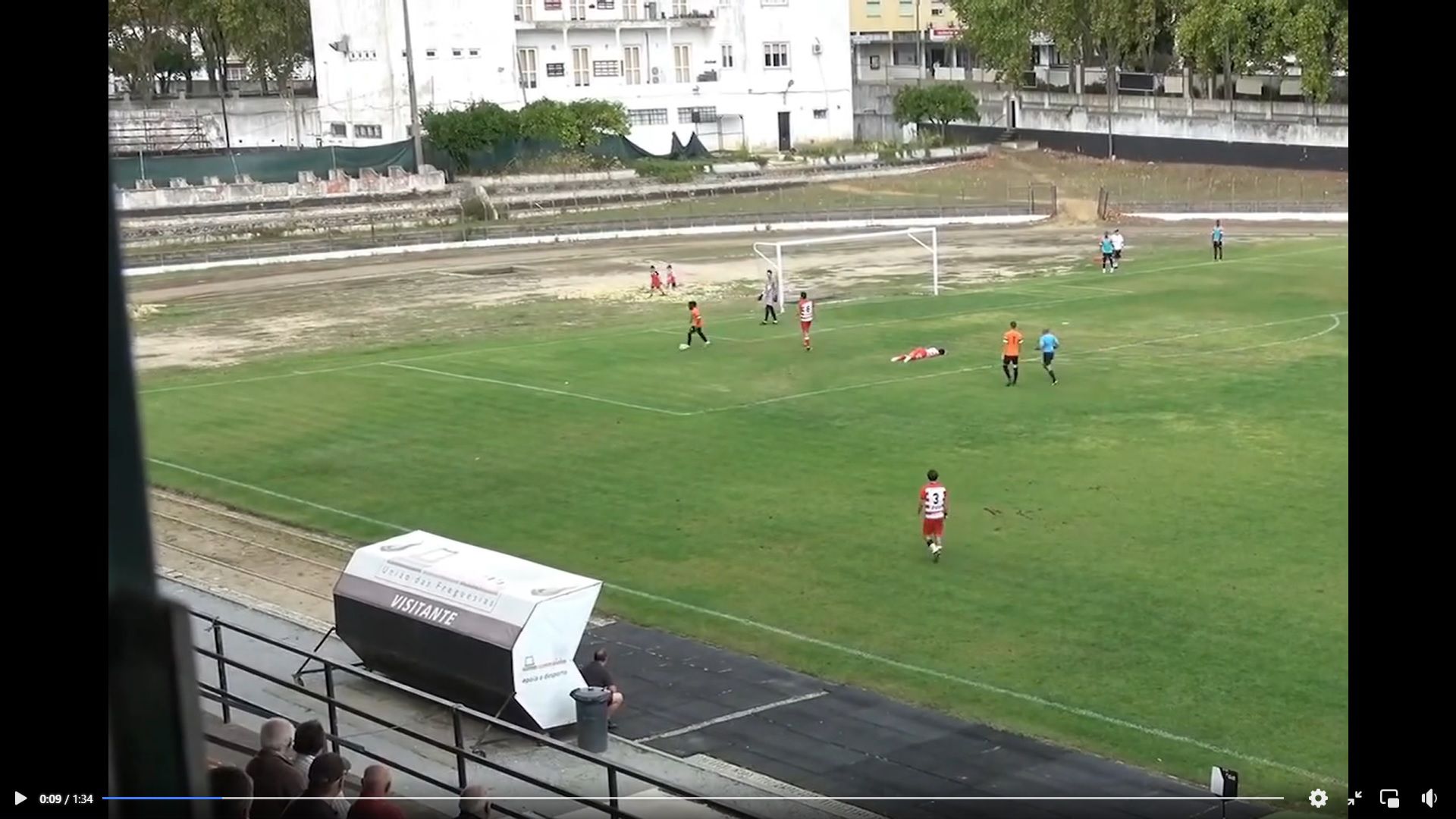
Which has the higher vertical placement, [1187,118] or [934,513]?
[1187,118]

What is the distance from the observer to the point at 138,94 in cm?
9606

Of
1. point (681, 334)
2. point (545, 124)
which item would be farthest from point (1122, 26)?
point (681, 334)

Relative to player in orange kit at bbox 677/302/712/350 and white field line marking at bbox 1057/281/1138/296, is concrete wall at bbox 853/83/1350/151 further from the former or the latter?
player in orange kit at bbox 677/302/712/350

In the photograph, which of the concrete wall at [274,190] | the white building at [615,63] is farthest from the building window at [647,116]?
the concrete wall at [274,190]

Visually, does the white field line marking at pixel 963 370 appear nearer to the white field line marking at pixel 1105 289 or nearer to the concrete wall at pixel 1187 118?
the white field line marking at pixel 1105 289

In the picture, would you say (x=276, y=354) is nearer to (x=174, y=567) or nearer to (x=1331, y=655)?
(x=174, y=567)

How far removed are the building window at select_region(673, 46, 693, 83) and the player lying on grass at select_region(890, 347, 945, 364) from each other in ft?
191

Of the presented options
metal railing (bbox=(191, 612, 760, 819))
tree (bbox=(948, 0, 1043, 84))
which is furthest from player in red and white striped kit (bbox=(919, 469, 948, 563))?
tree (bbox=(948, 0, 1043, 84))

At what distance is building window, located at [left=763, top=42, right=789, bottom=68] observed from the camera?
308ft

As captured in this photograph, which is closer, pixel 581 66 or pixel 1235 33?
pixel 1235 33

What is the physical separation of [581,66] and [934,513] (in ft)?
240

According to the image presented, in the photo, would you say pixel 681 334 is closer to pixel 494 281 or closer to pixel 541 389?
pixel 541 389

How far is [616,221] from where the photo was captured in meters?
71.8

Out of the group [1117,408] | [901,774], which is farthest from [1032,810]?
[1117,408]
